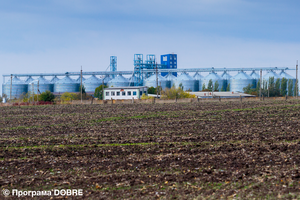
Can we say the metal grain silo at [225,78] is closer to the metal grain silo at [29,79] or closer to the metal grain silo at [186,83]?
the metal grain silo at [186,83]

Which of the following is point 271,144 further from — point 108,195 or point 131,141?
point 108,195

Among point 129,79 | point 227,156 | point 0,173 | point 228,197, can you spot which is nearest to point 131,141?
point 227,156

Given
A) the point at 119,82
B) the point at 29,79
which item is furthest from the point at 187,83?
the point at 29,79

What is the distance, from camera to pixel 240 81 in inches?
6186

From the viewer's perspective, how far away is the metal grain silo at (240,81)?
156000 millimetres

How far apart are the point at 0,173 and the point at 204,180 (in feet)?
28.7

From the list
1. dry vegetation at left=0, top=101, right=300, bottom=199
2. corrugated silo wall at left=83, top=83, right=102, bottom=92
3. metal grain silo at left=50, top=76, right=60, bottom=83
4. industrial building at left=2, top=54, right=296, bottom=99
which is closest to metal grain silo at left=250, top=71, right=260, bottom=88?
industrial building at left=2, top=54, right=296, bottom=99

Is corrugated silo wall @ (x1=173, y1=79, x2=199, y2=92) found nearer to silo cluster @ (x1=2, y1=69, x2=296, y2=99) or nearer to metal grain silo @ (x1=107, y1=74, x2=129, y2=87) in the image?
silo cluster @ (x1=2, y1=69, x2=296, y2=99)

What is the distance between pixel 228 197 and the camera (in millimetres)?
11172

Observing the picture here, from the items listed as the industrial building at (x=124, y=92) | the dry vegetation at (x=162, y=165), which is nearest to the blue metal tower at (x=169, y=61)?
the industrial building at (x=124, y=92)

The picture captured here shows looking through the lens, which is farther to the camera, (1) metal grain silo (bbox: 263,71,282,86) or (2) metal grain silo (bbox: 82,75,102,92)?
(2) metal grain silo (bbox: 82,75,102,92)

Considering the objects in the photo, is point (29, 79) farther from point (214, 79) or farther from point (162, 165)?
point (162, 165)

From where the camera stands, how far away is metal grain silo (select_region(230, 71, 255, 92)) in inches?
6142

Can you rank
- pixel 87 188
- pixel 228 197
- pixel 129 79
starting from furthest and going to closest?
1. pixel 129 79
2. pixel 87 188
3. pixel 228 197
